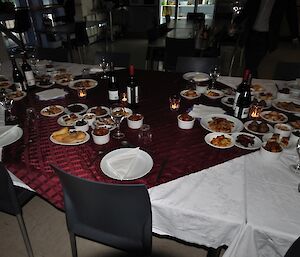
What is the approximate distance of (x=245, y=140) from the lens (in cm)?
125

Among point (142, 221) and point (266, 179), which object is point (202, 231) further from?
point (266, 179)

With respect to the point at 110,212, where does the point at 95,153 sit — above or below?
above

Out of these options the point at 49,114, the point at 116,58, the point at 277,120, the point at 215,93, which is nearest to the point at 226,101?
the point at 215,93

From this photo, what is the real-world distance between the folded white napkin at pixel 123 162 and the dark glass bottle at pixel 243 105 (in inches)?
27.1

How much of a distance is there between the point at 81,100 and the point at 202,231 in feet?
4.07

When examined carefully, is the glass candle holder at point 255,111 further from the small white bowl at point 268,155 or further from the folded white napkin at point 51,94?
the folded white napkin at point 51,94

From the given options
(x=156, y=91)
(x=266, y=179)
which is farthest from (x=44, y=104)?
(x=266, y=179)

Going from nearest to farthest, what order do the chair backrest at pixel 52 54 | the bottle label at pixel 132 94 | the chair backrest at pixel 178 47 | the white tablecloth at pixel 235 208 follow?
1. the white tablecloth at pixel 235 208
2. the bottle label at pixel 132 94
3. the chair backrest at pixel 52 54
4. the chair backrest at pixel 178 47

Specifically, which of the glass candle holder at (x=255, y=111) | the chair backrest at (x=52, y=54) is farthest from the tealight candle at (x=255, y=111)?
the chair backrest at (x=52, y=54)

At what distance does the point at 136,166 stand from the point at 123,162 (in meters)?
0.07

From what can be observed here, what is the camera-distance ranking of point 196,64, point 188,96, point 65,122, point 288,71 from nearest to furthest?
point 65,122
point 188,96
point 288,71
point 196,64

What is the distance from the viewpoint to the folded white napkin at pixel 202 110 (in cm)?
150

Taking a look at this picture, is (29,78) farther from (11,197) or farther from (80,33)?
(80,33)

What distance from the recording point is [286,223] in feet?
2.73
